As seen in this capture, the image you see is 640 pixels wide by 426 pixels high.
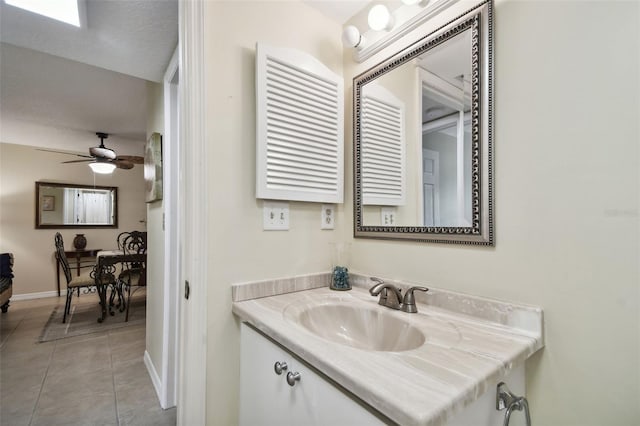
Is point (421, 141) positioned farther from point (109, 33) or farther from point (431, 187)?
point (109, 33)

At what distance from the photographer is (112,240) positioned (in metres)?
4.91

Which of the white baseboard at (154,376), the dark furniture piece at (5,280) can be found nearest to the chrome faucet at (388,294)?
the white baseboard at (154,376)

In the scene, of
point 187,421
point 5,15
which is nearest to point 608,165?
point 187,421

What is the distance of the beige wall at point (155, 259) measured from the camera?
1910 mm

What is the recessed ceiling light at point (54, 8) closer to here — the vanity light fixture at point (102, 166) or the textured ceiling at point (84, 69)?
the textured ceiling at point (84, 69)

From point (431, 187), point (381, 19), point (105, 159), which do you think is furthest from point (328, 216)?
point (105, 159)

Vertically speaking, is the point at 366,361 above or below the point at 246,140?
below

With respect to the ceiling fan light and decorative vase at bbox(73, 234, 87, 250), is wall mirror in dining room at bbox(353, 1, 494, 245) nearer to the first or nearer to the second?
the ceiling fan light

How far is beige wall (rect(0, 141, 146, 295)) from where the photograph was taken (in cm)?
413

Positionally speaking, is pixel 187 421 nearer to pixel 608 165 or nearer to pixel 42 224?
pixel 608 165

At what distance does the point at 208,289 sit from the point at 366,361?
2.24ft

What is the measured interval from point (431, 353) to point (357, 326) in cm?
44

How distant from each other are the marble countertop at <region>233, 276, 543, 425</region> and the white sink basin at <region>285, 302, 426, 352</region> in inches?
1.2

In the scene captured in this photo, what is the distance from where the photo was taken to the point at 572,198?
0.76 m
